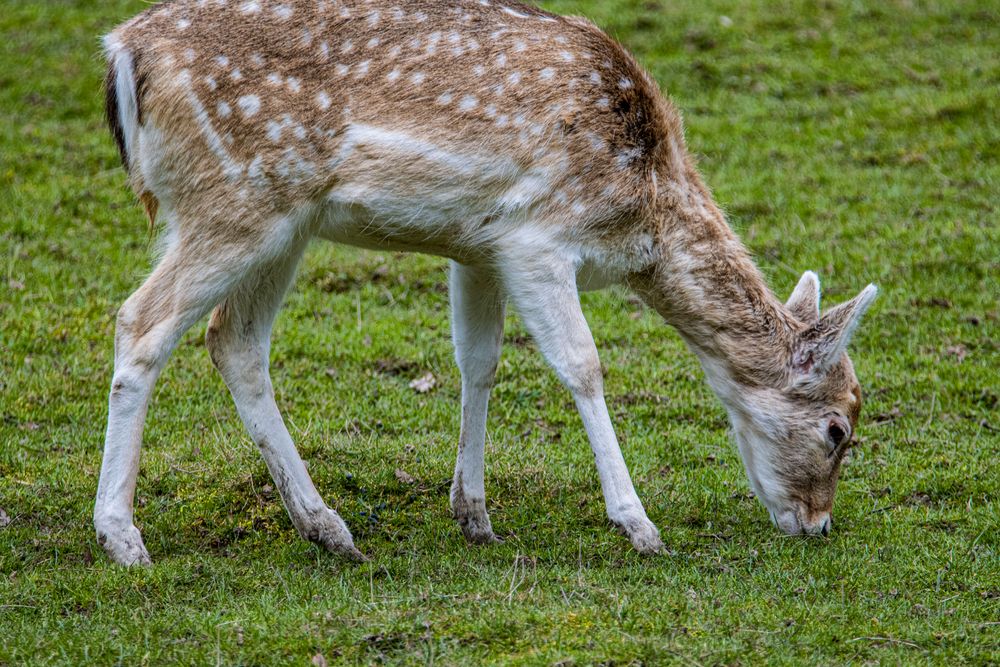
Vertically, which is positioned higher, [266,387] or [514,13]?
[514,13]

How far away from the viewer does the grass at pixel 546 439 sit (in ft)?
15.9

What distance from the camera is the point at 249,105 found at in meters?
5.68

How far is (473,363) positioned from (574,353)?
0.85 meters

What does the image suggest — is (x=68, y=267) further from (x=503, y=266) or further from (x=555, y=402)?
(x=503, y=266)

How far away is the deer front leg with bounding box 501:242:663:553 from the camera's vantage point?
565 cm

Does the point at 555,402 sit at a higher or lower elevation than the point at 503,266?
lower

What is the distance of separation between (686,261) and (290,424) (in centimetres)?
276

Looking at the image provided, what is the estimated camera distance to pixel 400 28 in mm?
5906

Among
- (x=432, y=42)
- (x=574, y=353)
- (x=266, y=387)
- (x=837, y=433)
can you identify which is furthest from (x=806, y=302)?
(x=266, y=387)

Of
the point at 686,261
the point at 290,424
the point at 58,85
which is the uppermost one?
the point at 686,261

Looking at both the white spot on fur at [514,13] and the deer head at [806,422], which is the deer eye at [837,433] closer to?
the deer head at [806,422]

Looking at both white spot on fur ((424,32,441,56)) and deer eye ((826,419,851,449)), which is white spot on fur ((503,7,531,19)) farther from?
deer eye ((826,419,851,449))

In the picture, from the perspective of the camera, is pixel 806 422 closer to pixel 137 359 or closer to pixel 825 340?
pixel 825 340

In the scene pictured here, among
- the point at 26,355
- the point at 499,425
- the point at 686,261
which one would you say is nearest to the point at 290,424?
the point at 499,425
